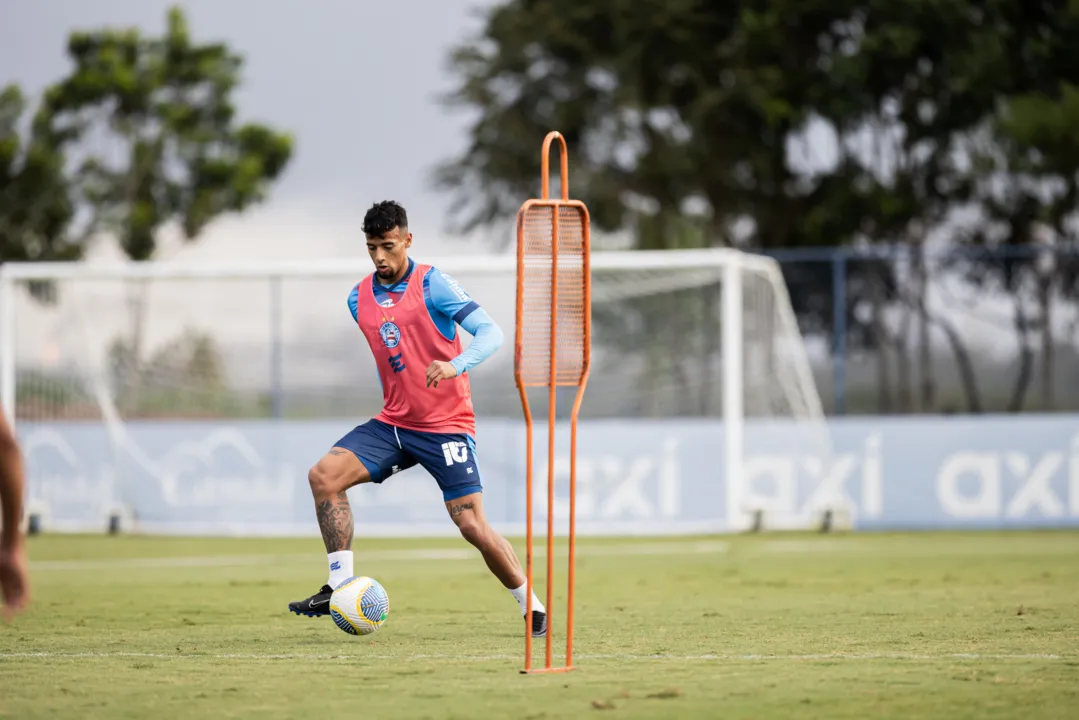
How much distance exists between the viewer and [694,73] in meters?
40.8

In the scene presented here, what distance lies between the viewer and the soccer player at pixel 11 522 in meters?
5.05

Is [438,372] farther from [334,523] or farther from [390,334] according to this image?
[334,523]

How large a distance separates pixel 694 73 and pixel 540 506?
2188cm

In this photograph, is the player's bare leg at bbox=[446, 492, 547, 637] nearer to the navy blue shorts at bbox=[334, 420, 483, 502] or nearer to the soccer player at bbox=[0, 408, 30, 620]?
the navy blue shorts at bbox=[334, 420, 483, 502]

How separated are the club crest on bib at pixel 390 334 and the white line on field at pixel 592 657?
5.67 feet

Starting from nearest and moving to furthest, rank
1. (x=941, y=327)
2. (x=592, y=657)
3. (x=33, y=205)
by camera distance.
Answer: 1. (x=592, y=657)
2. (x=941, y=327)
3. (x=33, y=205)

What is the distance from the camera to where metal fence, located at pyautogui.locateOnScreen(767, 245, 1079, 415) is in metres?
26.0

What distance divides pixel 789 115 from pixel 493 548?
31906 millimetres

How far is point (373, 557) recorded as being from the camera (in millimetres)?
18312

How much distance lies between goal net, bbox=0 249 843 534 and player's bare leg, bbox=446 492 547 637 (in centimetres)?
1184

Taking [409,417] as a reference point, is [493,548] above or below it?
below

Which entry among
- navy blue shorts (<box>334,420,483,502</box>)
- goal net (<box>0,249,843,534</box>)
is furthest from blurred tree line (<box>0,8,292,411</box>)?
navy blue shorts (<box>334,420,483,502</box>)

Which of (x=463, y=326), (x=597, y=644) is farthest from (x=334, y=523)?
(x=597, y=644)

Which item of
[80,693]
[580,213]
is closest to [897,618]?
[580,213]
